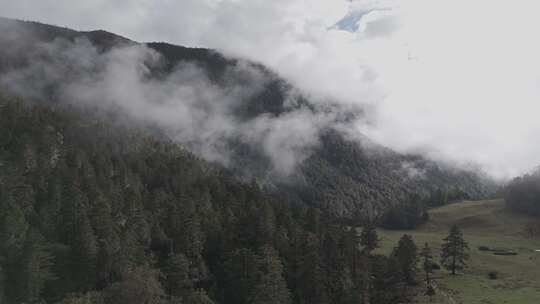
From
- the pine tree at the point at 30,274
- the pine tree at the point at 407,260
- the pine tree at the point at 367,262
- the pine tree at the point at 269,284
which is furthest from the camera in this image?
the pine tree at the point at 407,260

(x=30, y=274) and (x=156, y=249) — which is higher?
(x=156, y=249)

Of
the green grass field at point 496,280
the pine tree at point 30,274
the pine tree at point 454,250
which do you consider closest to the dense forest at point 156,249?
the pine tree at point 30,274

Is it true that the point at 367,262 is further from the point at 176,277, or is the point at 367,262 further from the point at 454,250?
the point at 176,277

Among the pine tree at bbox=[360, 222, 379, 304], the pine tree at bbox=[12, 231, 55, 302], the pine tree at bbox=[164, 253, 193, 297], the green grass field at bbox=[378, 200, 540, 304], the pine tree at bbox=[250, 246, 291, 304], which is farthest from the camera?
the green grass field at bbox=[378, 200, 540, 304]

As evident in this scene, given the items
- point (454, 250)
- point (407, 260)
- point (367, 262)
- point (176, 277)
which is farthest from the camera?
point (454, 250)

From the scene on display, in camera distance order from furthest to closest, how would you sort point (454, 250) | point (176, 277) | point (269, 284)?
point (454, 250) → point (176, 277) → point (269, 284)

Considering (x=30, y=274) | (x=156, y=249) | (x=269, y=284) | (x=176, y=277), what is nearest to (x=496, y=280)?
(x=269, y=284)

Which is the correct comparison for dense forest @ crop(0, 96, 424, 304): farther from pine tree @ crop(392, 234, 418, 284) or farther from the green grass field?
the green grass field

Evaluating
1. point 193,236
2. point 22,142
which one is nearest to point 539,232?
point 193,236

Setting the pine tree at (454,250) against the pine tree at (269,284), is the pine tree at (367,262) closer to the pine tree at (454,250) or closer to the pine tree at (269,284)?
the pine tree at (269,284)

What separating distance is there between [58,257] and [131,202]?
33267 millimetres

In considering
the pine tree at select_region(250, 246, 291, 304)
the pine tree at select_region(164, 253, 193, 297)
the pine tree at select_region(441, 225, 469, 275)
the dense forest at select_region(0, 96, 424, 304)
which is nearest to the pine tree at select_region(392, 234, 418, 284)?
the dense forest at select_region(0, 96, 424, 304)

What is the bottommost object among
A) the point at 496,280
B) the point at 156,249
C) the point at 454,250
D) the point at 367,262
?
the point at 496,280

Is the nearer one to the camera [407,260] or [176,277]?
[176,277]
